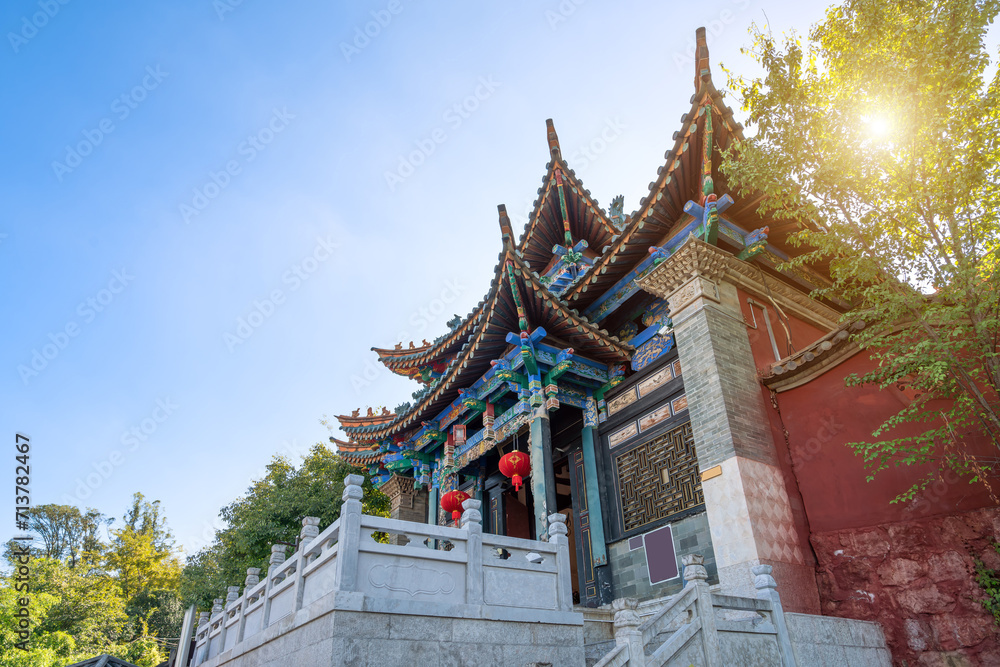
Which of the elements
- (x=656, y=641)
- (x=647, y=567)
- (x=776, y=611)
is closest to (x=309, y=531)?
(x=656, y=641)

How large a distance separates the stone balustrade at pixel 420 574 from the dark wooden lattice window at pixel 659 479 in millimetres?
2331

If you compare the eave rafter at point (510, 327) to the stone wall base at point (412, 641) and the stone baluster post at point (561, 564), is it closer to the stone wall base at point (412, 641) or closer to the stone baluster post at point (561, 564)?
the stone baluster post at point (561, 564)

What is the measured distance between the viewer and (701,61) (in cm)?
832

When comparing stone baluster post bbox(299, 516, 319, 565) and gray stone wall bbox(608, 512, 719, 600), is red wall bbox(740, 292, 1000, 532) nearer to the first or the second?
gray stone wall bbox(608, 512, 719, 600)

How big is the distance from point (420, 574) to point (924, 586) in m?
5.29

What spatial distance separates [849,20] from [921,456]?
490cm

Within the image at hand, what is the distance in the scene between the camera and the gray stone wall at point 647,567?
8.03m

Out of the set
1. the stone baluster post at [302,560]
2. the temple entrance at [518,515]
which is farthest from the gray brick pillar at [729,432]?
the temple entrance at [518,515]

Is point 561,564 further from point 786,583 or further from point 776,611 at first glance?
point 786,583

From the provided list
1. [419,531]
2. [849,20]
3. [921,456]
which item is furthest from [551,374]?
[849,20]

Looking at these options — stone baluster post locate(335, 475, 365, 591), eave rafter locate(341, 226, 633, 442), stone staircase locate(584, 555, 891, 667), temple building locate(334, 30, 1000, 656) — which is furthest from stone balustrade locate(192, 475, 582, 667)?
eave rafter locate(341, 226, 633, 442)

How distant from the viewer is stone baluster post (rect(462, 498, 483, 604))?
20.4 feet

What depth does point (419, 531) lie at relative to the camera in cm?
617

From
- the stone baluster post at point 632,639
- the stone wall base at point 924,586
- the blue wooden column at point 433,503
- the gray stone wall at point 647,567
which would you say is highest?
the blue wooden column at point 433,503
